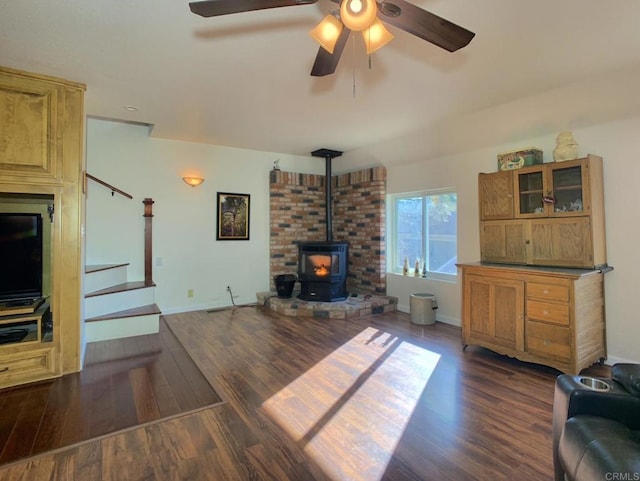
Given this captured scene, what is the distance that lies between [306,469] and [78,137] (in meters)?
3.26

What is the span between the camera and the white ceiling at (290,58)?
2111mm

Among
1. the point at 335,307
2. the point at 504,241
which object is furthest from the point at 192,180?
the point at 504,241

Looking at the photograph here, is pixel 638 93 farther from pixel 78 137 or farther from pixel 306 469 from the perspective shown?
pixel 78 137

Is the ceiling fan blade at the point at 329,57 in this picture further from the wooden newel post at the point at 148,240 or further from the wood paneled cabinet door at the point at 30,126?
the wooden newel post at the point at 148,240

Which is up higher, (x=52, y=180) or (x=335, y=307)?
(x=52, y=180)

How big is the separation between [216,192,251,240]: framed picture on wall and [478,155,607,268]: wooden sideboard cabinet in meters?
3.59

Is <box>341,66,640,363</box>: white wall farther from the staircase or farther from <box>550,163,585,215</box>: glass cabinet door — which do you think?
the staircase

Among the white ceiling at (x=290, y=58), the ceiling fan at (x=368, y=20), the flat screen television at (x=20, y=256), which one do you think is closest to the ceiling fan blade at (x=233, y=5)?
the ceiling fan at (x=368, y=20)

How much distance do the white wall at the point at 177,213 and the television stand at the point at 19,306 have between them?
161 cm

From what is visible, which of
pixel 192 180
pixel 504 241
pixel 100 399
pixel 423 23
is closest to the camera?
pixel 423 23

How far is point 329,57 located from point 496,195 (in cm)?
265

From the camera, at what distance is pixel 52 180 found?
296cm

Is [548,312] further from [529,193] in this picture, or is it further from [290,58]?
[290,58]

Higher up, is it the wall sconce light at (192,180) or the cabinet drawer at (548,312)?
the wall sconce light at (192,180)
